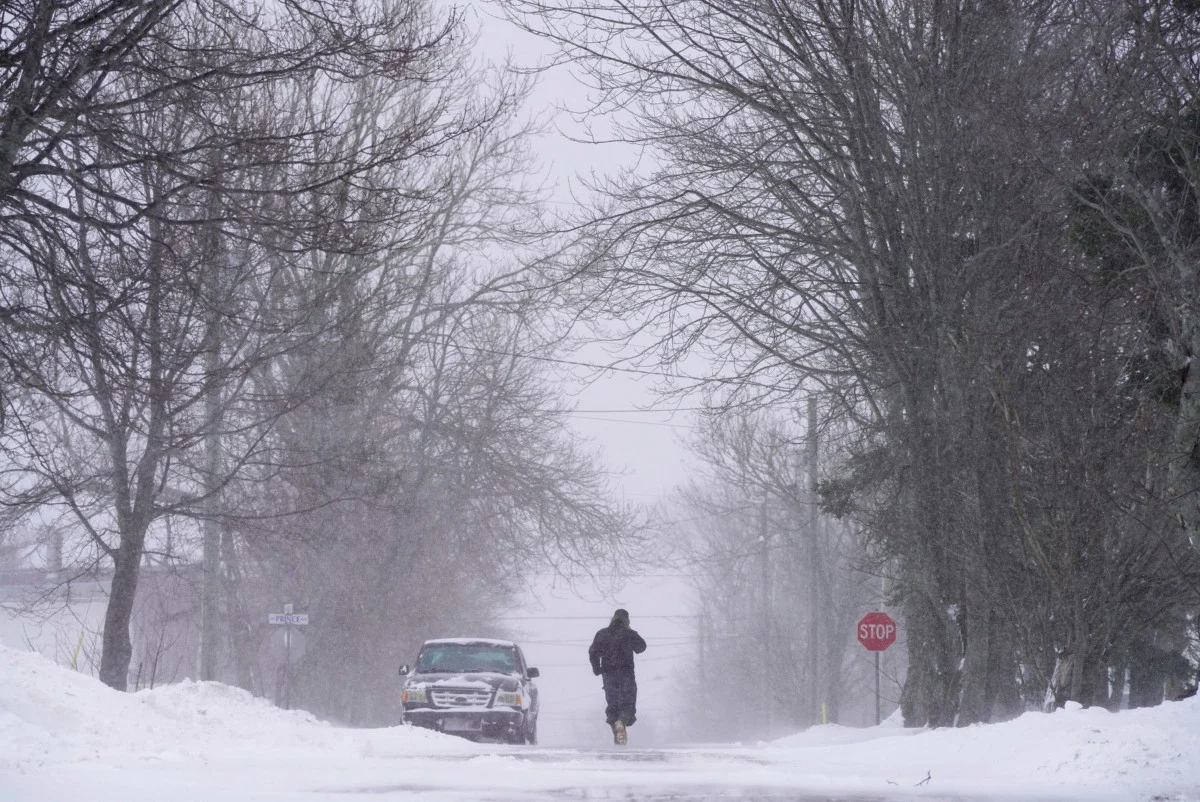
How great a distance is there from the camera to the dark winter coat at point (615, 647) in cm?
1700

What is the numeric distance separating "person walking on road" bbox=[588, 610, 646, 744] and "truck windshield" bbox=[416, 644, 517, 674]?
3244mm

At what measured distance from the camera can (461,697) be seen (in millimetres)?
18875

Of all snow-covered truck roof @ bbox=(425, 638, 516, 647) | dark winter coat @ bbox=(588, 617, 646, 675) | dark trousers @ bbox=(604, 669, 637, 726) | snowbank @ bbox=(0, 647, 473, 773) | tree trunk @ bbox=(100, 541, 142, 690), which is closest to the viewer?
snowbank @ bbox=(0, 647, 473, 773)

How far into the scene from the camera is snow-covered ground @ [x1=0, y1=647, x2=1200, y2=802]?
828 cm

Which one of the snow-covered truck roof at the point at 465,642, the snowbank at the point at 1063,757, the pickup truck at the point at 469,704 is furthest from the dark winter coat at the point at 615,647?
the snowbank at the point at 1063,757

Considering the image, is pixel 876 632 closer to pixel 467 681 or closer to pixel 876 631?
pixel 876 631

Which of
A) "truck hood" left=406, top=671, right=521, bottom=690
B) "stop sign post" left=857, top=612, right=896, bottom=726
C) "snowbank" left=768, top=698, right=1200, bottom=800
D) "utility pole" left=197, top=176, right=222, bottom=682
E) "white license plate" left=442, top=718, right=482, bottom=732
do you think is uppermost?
"utility pole" left=197, top=176, right=222, bottom=682

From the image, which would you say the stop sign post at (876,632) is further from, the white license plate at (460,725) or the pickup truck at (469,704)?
the white license plate at (460,725)

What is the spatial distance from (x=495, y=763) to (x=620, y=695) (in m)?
6.70

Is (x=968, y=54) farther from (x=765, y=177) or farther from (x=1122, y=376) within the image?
(x=1122, y=376)

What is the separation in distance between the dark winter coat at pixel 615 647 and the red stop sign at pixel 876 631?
24.0ft

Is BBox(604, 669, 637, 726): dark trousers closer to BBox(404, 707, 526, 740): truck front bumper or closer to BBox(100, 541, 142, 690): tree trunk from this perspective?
BBox(404, 707, 526, 740): truck front bumper

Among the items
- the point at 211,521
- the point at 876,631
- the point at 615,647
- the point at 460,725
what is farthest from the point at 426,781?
the point at 876,631

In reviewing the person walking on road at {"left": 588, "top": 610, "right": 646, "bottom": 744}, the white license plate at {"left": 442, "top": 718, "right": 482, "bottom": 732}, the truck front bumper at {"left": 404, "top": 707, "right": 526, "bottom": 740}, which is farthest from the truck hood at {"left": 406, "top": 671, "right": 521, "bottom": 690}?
the person walking on road at {"left": 588, "top": 610, "right": 646, "bottom": 744}
